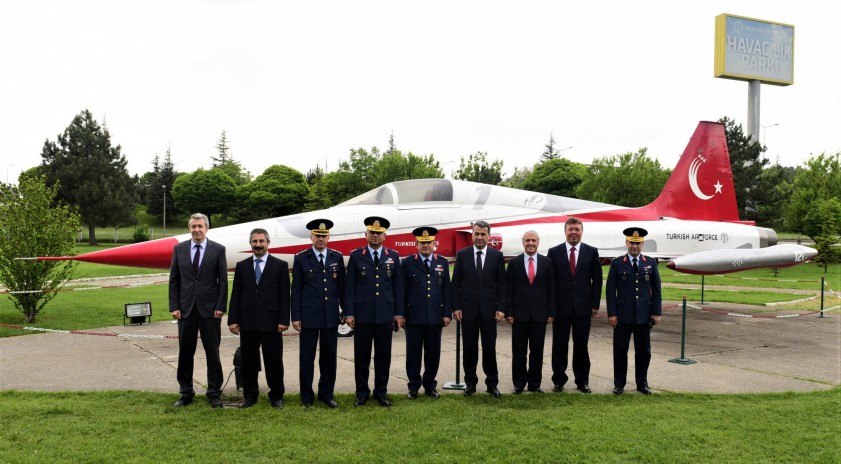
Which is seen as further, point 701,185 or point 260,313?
point 701,185

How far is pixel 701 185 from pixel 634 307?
9.01 m

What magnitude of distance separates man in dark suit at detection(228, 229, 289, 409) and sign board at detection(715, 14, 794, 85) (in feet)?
154

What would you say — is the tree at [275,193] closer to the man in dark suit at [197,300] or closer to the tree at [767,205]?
the tree at [767,205]

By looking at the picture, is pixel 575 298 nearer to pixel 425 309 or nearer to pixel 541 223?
pixel 425 309

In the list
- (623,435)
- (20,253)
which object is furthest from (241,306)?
(20,253)


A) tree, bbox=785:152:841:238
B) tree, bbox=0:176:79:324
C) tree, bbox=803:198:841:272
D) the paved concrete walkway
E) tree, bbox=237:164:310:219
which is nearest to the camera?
the paved concrete walkway

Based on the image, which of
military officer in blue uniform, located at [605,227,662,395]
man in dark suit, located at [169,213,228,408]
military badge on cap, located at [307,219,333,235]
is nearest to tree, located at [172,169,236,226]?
man in dark suit, located at [169,213,228,408]

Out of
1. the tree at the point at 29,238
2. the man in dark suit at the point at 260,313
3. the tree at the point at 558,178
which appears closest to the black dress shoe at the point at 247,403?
the man in dark suit at the point at 260,313

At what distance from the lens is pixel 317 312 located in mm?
5711

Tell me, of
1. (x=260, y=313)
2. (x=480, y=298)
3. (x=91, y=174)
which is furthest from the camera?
(x=91, y=174)

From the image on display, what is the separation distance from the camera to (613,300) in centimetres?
645

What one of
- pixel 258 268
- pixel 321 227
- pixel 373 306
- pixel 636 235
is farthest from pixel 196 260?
pixel 636 235

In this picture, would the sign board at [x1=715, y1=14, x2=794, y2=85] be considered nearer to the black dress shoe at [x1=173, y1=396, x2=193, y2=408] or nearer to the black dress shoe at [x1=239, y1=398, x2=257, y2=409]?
the black dress shoe at [x1=239, y1=398, x2=257, y2=409]

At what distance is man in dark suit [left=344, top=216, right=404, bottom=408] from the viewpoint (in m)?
5.78
